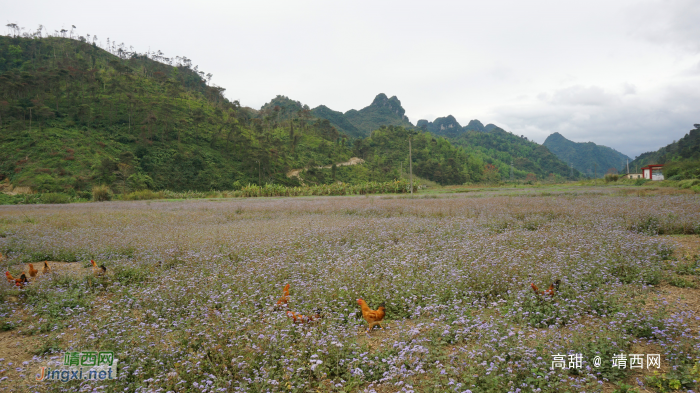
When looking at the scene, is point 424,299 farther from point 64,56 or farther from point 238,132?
point 64,56

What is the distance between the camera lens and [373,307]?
500 centimetres

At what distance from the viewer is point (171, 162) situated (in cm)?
6375

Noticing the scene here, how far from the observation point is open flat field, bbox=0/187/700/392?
3225 millimetres

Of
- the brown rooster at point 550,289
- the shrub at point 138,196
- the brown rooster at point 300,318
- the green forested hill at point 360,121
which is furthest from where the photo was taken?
the green forested hill at point 360,121

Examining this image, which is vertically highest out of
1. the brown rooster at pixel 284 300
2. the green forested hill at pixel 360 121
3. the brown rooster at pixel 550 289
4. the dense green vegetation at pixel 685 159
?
the green forested hill at pixel 360 121

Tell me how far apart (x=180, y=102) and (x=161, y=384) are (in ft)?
301

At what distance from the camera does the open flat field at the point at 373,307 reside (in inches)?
127

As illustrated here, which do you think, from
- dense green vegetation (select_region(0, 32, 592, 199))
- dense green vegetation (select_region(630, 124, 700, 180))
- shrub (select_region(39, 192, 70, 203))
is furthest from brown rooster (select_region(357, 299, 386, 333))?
dense green vegetation (select_region(0, 32, 592, 199))

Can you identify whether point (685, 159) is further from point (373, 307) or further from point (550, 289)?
point (373, 307)

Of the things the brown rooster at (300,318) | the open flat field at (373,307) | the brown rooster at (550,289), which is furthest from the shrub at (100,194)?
the brown rooster at (550,289)

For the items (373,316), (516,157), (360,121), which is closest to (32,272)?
(373,316)

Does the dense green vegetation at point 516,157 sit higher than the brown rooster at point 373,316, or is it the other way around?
the dense green vegetation at point 516,157

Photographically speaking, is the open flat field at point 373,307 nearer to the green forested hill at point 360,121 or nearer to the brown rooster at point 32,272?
the brown rooster at point 32,272

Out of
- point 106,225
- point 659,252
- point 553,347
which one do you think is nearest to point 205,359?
point 553,347
